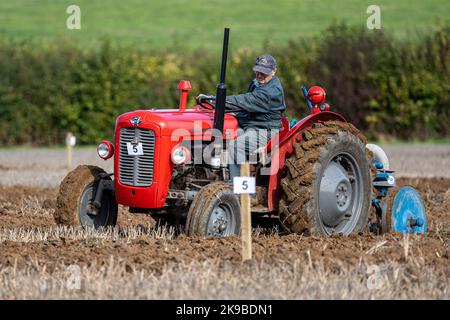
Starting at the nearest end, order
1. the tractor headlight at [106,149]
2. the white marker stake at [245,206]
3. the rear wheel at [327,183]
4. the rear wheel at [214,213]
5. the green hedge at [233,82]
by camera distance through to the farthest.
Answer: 1. the white marker stake at [245,206]
2. the rear wheel at [214,213]
3. the rear wheel at [327,183]
4. the tractor headlight at [106,149]
5. the green hedge at [233,82]

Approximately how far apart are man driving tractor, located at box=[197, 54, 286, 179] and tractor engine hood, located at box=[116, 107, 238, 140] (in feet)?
0.44

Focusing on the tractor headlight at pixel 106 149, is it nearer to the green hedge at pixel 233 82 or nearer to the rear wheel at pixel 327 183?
the rear wheel at pixel 327 183

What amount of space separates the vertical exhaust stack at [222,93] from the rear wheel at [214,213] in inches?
26.6

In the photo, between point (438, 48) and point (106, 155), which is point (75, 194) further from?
point (438, 48)

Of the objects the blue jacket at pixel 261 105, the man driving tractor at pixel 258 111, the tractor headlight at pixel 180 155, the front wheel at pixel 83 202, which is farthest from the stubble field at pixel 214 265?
the blue jacket at pixel 261 105

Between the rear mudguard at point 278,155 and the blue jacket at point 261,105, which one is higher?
the blue jacket at point 261,105

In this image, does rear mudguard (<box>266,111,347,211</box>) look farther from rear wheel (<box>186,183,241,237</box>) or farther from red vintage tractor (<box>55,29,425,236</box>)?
rear wheel (<box>186,183,241,237</box>)

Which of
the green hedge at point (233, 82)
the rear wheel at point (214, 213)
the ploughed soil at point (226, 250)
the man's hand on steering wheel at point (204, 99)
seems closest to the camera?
the ploughed soil at point (226, 250)

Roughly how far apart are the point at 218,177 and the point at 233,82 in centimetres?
1694

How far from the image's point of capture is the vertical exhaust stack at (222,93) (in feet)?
31.7

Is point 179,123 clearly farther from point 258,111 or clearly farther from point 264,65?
point 264,65

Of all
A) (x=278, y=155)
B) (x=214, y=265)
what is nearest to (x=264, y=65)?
(x=278, y=155)

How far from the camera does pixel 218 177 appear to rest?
10.1m
